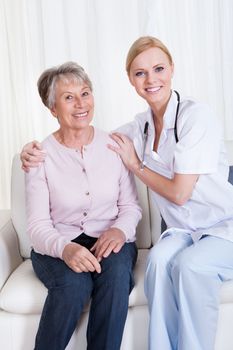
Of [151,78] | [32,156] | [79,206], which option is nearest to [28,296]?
[79,206]

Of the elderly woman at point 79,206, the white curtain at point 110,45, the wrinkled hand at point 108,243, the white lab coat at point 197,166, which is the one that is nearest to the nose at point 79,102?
the elderly woman at point 79,206

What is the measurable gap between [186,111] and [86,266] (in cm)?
60

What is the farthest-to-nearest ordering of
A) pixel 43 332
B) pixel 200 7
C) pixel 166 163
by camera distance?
1. pixel 200 7
2. pixel 166 163
3. pixel 43 332

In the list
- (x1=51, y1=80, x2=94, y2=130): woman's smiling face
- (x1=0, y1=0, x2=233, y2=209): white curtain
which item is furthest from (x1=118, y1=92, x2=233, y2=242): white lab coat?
(x1=0, y1=0, x2=233, y2=209): white curtain

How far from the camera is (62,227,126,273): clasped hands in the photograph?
1.57 m

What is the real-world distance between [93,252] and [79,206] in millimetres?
171

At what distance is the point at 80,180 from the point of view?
176cm

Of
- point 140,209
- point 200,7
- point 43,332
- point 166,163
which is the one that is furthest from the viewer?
point 200,7

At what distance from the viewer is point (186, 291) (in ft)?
4.99

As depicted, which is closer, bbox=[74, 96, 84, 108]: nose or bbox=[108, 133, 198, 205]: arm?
bbox=[108, 133, 198, 205]: arm

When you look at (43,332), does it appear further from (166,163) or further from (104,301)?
(166,163)

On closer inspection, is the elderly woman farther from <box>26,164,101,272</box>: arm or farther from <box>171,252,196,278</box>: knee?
<box>171,252,196,278</box>: knee

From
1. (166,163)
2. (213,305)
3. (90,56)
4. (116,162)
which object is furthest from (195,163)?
(90,56)

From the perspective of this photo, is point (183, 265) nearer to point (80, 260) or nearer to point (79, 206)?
point (80, 260)
